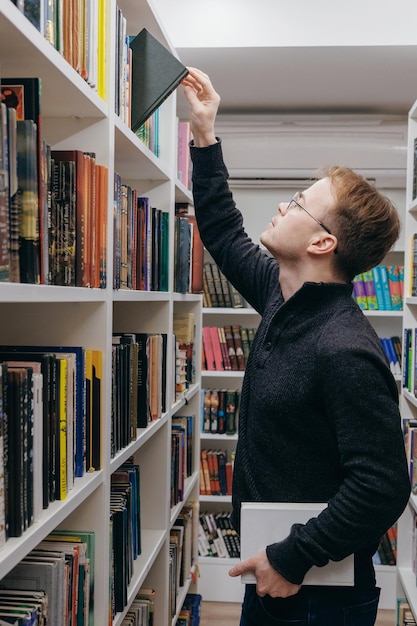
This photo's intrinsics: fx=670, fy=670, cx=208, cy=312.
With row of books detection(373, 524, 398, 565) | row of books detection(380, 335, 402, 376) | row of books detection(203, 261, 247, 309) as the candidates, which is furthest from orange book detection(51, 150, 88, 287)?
row of books detection(373, 524, 398, 565)

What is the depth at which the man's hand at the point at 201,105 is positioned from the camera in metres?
1.66

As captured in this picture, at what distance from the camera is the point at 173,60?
1.49 m

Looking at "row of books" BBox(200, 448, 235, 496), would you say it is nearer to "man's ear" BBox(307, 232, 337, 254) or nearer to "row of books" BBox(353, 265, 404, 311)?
"row of books" BBox(353, 265, 404, 311)

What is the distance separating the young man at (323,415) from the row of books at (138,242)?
338mm

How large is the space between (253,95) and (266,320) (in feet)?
7.15

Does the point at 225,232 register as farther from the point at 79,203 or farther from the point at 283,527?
the point at 283,527

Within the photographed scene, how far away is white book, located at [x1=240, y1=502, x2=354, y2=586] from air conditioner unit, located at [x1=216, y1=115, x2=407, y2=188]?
8.37ft

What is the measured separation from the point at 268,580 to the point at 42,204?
2.64ft

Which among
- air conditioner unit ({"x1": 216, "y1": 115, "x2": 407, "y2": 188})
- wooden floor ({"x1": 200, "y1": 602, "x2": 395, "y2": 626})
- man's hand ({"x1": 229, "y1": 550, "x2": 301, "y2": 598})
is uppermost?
air conditioner unit ({"x1": 216, "y1": 115, "x2": 407, "y2": 188})

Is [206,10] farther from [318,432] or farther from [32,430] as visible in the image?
[32,430]

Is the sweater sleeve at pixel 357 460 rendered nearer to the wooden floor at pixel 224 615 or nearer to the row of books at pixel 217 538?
the wooden floor at pixel 224 615

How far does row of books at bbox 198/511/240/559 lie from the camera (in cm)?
352

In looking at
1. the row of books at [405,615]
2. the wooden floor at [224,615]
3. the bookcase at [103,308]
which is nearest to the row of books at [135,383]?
the bookcase at [103,308]

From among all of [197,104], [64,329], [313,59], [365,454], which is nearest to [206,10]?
[313,59]
